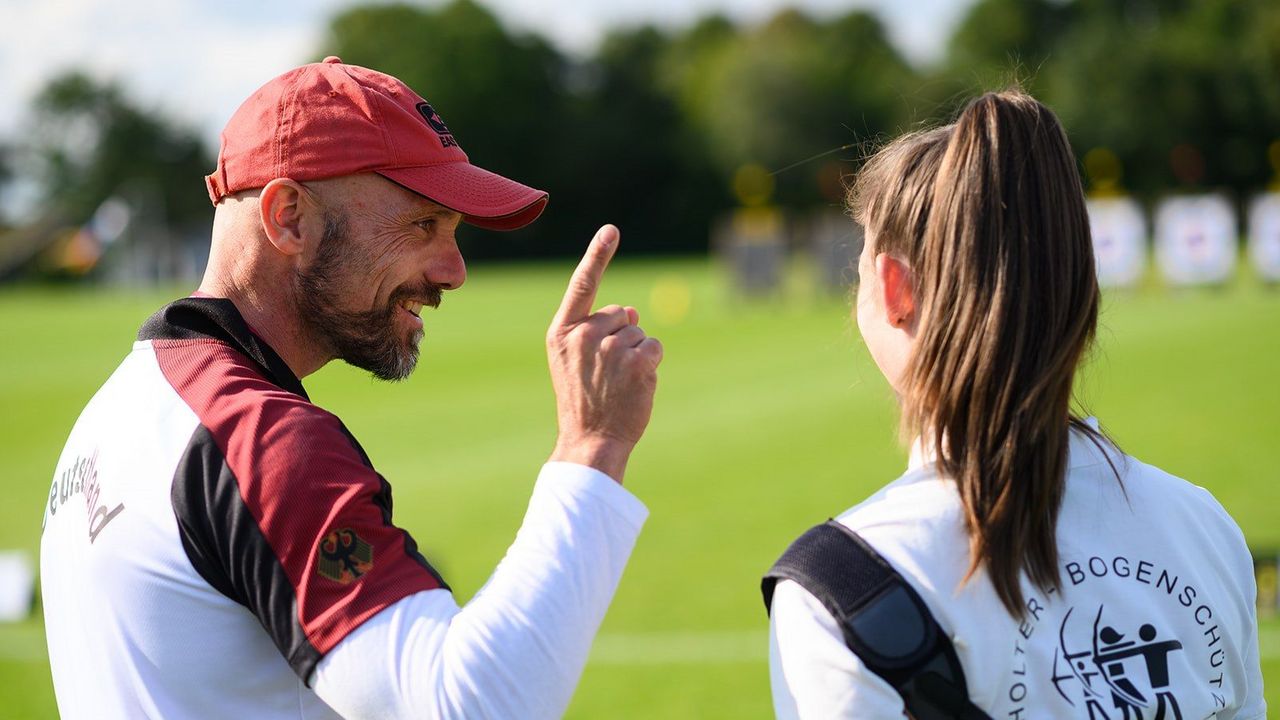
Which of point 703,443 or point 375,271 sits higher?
point 375,271

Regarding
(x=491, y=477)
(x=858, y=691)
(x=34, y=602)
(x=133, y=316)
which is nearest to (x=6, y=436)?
(x=491, y=477)

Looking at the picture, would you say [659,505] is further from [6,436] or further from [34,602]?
[6,436]

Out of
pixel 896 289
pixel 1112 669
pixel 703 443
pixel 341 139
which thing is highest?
pixel 341 139

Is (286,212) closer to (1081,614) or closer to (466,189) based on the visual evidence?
(466,189)

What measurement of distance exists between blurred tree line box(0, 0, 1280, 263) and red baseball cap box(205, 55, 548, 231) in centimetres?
4959

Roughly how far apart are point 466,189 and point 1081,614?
4.00ft

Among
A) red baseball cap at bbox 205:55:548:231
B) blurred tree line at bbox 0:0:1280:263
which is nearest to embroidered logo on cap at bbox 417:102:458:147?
red baseball cap at bbox 205:55:548:231

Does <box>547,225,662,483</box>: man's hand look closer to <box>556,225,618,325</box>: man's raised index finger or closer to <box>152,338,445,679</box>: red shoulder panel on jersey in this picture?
<box>556,225,618,325</box>: man's raised index finger

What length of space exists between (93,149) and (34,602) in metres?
72.9

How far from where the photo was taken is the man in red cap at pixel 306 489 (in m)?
1.68

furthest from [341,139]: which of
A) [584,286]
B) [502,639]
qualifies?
[502,639]

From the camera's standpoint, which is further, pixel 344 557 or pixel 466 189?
pixel 466 189

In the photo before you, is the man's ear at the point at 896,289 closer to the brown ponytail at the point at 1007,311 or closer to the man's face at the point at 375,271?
the brown ponytail at the point at 1007,311

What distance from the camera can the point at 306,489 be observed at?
5.62 ft
